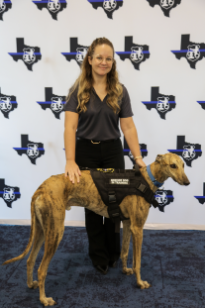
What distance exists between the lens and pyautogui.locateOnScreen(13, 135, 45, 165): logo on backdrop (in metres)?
3.41

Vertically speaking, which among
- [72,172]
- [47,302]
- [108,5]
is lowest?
[47,302]

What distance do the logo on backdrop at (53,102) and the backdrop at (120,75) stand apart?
1cm

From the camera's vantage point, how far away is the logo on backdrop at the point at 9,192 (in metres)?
3.53

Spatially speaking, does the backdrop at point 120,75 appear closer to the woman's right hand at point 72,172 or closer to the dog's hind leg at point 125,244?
the dog's hind leg at point 125,244

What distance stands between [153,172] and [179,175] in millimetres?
198

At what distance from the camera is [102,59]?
2.15 meters

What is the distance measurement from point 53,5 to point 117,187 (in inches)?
85.7

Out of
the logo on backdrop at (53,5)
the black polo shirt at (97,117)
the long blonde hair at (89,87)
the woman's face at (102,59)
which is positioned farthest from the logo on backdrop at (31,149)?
the woman's face at (102,59)

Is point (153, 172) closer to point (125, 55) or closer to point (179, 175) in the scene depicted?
point (179, 175)

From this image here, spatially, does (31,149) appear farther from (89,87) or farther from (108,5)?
(108,5)

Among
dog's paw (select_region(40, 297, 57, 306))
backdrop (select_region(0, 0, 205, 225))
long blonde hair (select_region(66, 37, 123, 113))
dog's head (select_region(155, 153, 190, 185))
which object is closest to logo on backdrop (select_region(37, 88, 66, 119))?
backdrop (select_region(0, 0, 205, 225))

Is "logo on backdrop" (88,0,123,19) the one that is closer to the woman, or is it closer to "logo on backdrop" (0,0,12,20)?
"logo on backdrop" (0,0,12,20)

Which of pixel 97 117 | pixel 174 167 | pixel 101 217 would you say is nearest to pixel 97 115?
pixel 97 117

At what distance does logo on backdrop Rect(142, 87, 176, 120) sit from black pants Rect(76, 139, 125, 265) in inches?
38.3
